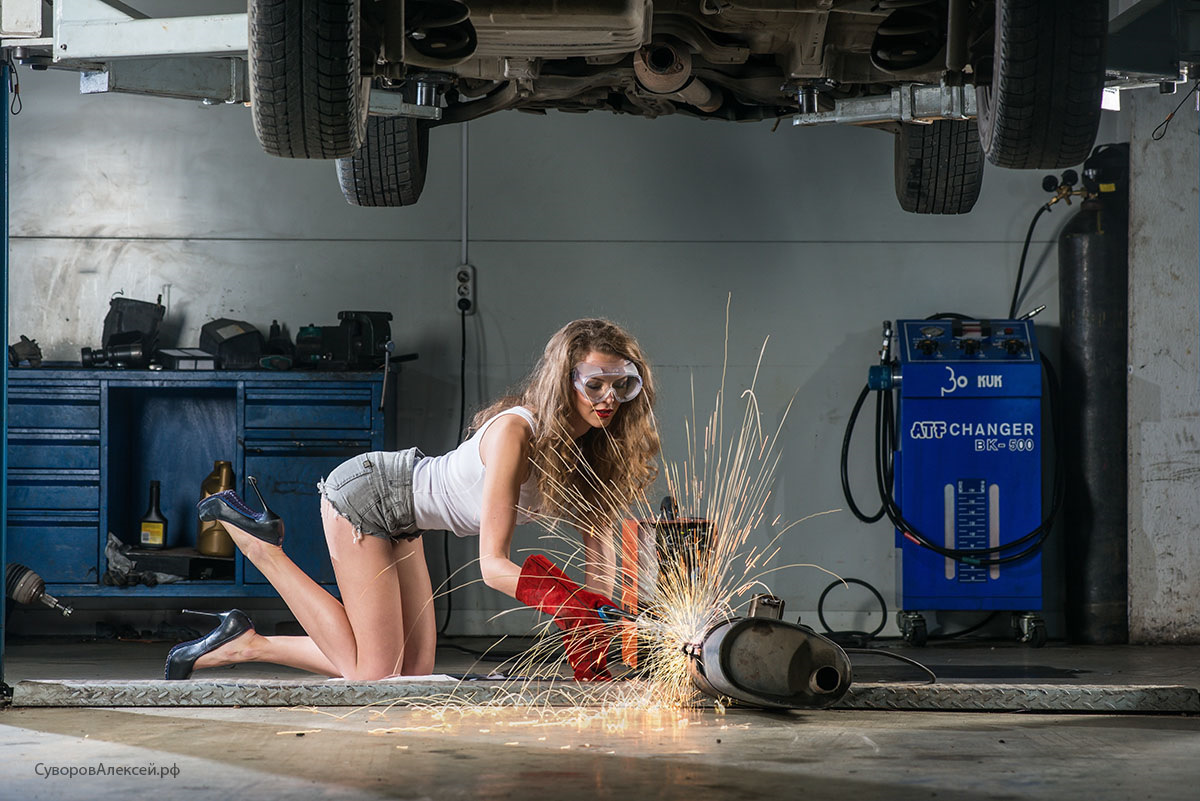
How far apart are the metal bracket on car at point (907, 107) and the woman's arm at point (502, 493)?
1.36 meters

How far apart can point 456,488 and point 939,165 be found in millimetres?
2124

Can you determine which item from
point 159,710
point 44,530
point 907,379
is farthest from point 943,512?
point 44,530

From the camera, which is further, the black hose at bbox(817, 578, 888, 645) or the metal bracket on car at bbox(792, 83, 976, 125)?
the black hose at bbox(817, 578, 888, 645)

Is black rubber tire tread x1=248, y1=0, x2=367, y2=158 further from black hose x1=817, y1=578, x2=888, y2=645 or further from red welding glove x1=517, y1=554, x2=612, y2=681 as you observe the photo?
black hose x1=817, y1=578, x2=888, y2=645

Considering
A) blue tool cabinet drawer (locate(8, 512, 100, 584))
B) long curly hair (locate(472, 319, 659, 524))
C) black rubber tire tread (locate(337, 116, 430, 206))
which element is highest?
black rubber tire tread (locate(337, 116, 430, 206))

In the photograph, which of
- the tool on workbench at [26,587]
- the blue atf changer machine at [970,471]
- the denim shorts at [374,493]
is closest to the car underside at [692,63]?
the denim shorts at [374,493]

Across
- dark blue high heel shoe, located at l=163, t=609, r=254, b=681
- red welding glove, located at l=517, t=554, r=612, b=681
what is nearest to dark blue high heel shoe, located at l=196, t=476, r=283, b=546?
dark blue high heel shoe, located at l=163, t=609, r=254, b=681

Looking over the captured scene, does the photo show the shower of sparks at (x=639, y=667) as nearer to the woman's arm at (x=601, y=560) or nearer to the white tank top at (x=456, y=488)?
the woman's arm at (x=601, y=560)

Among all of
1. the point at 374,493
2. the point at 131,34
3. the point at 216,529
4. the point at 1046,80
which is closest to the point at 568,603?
the point at 374,493

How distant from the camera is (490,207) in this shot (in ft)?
18.6

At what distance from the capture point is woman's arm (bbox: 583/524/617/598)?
312 centimetres

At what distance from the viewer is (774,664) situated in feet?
8.36

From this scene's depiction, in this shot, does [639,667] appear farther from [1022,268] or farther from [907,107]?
[1022,268]

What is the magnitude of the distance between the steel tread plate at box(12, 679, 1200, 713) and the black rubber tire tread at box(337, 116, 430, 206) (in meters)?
1.92
